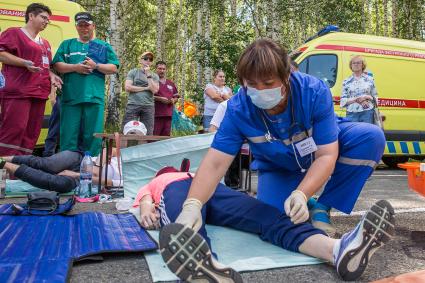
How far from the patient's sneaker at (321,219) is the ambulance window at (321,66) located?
564cm

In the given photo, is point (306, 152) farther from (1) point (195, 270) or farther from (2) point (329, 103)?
(1) point (195, 270)

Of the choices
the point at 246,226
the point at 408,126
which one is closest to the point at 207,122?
the point at 408,126

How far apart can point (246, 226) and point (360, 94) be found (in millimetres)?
4400

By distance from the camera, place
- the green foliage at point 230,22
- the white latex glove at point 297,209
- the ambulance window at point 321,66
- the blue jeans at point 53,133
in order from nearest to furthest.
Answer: the white latex glove at point 297,209 → the blue jeans at point 53,133 → the ambulance window at point 321,66 → the green foliage at point 230,22

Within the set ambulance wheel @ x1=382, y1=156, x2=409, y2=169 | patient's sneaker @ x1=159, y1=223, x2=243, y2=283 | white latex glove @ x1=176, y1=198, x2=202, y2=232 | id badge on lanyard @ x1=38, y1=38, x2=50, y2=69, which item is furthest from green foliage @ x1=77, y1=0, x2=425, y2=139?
patient's sneaker @ x1=159, y1=223, x2=243, y2=283

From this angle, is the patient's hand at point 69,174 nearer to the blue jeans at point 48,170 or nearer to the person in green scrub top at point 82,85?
the blue jeans at point 48,170

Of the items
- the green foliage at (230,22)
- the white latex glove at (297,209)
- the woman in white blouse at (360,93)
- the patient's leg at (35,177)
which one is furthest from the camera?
the green foliage at (230,22)

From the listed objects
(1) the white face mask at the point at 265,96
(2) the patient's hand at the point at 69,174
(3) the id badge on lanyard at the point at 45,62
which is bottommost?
(2) the patient's hand at the point at 69,174

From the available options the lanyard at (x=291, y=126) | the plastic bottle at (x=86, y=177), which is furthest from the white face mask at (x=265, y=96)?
the plastic bottle at (x=86, y=177)

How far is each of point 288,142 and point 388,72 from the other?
268 inches

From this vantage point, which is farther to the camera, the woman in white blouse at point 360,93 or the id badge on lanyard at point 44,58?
the woman in white blouse at point 360,93

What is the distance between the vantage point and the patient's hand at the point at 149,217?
2.80 metres

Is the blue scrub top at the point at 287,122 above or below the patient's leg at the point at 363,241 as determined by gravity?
above

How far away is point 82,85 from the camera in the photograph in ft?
16.5
